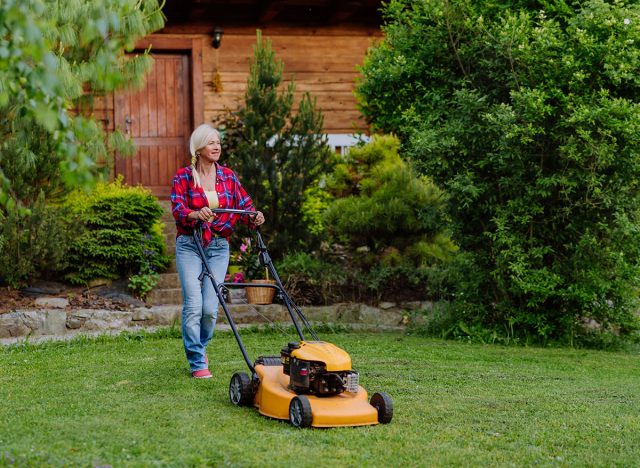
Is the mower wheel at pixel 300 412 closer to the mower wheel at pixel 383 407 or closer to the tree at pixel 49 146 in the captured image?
the mower wheel at pixel 383 407

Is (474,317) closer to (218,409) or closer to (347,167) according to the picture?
(347,167)

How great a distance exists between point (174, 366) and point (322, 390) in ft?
7.86

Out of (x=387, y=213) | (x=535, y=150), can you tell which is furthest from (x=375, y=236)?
(x=535, y=150)

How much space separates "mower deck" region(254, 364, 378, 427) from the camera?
492cm

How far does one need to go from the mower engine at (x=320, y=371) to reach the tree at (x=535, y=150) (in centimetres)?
379

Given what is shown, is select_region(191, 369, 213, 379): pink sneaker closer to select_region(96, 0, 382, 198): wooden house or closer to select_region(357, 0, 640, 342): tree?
select_region(357, 0, 640, 342): tree

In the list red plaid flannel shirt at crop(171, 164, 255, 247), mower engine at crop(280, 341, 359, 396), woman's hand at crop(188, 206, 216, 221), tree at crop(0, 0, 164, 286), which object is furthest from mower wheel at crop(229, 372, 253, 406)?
tree at crop(0, 0, 164, 286)

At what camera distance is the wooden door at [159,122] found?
13422 mm

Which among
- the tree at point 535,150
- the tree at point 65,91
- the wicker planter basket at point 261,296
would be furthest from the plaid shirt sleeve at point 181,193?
the wicker planter basket at point 261,296

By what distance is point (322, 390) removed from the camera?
506 cm

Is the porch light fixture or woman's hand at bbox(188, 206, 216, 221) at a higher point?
the porch light fixture

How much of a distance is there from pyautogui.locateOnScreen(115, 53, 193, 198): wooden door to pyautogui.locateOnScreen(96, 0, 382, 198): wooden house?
0.6 inches

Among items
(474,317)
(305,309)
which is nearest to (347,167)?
(305,309)

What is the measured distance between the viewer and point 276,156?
1101cm
